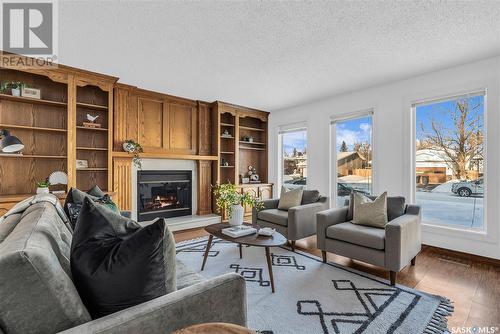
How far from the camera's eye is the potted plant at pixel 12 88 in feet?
10.2

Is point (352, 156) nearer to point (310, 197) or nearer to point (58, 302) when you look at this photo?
point (310, 197)

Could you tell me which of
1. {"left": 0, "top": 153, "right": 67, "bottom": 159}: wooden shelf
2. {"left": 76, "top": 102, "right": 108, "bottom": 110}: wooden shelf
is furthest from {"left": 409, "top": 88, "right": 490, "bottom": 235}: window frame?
{"left": 0, "top": 153, "right": 67, "bottom": 159}: wooden shelf

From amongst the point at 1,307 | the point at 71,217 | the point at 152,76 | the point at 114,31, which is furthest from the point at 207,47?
the point at 1,307

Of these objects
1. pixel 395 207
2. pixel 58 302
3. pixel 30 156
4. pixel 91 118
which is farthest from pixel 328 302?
pixel 91 118

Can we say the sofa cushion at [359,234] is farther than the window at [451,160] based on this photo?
No

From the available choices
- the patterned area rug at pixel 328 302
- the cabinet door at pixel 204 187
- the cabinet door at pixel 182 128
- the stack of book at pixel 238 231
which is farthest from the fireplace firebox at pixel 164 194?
the stack of book at pixel 238 231

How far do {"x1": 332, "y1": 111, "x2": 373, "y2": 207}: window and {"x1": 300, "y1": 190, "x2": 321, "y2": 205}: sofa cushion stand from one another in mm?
521

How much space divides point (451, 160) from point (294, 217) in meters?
2.25

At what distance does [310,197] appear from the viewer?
3947 mm

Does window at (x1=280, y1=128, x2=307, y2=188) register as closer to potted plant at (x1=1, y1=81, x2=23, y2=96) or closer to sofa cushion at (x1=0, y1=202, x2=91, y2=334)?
potted plant at (x1=1, y1=81, x2=23, y2=96)

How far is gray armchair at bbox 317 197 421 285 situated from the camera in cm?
236

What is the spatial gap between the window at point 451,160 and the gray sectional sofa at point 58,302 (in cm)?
354

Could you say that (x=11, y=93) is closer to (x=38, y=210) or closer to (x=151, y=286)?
(x=38, y=210)

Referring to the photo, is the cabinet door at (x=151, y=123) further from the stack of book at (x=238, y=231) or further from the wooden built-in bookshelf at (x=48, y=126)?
the stack of book at (x=238, y=231)
